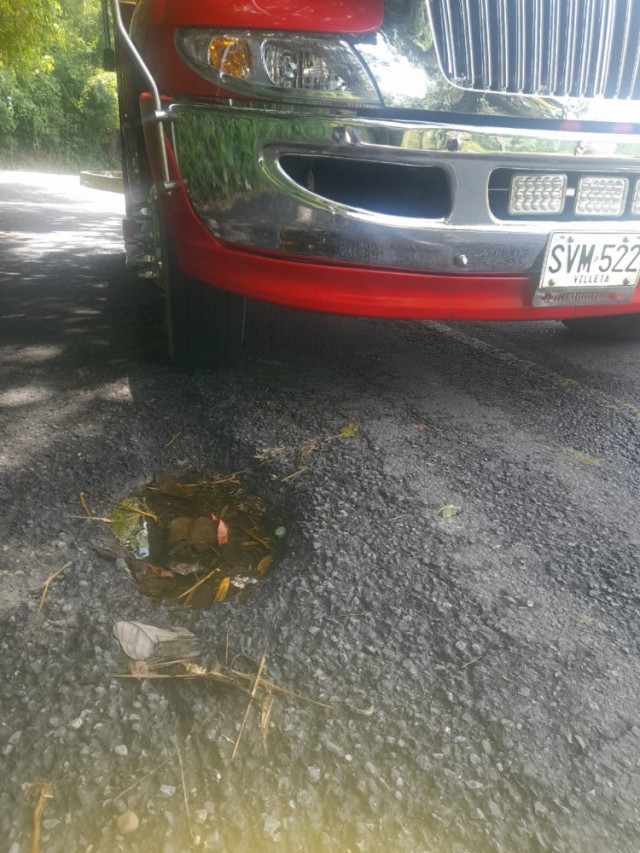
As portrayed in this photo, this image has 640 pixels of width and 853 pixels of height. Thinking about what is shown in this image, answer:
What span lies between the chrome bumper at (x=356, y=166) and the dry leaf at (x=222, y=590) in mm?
1110

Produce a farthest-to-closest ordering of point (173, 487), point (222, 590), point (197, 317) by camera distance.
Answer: point (197, 317)
point (173, 487)
point (222, 590)

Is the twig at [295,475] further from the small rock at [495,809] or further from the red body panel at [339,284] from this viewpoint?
the small rock at [495,809]

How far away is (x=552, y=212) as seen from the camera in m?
2.25

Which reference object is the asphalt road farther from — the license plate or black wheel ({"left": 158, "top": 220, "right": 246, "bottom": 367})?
the license plate

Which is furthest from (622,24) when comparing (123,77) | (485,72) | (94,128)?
(94,128)

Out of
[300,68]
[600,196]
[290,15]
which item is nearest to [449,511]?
[600,196]

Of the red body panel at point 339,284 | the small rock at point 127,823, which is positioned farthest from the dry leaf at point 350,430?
the small rock at point 127,823

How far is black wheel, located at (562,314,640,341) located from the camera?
3484 millimetres

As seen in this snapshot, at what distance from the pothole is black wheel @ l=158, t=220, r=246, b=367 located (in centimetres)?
85

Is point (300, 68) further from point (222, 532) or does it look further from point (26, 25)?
point (26, 25)

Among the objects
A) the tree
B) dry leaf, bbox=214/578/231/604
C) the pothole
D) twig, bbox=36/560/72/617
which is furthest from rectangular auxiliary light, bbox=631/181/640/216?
the tree

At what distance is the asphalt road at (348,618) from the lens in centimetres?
107

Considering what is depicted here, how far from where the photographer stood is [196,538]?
5.78ft

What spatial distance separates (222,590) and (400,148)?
141 cm
